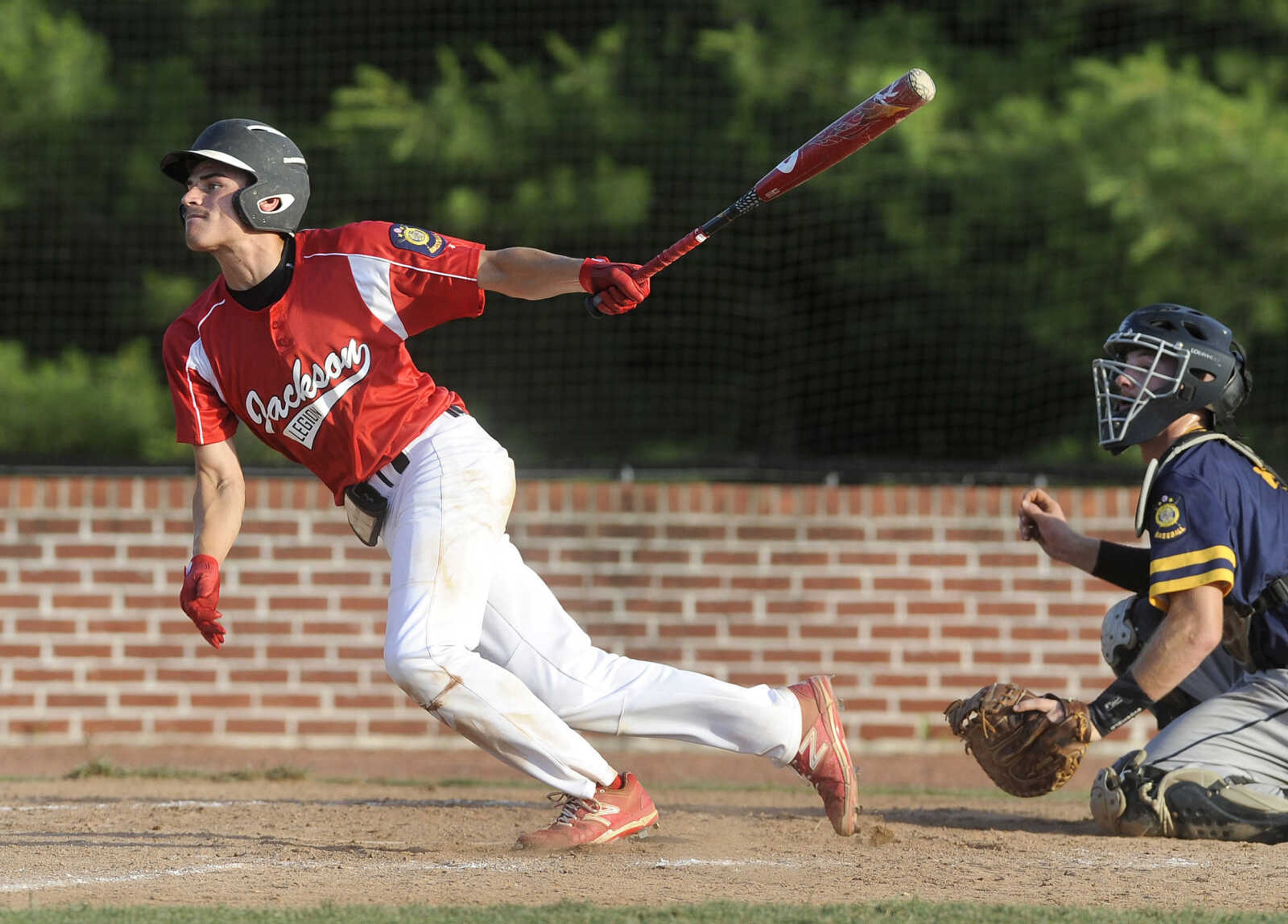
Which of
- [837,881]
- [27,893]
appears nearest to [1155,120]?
[837,881]

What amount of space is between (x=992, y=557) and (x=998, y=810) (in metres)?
2.20

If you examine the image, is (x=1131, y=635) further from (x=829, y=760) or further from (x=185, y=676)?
(x=185, y=676)

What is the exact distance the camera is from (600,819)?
13.9 feet

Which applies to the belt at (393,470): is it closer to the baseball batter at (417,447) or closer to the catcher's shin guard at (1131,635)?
the baseball batter at (417,447)

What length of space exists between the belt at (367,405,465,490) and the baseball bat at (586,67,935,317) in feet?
2.06

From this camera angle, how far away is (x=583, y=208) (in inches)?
388

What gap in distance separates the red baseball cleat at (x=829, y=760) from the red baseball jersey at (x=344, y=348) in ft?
4.46

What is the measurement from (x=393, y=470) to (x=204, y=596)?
2.03 ft

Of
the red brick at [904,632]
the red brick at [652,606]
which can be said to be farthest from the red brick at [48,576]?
the red brick at [904,632]

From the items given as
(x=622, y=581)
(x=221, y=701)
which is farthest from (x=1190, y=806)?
(x=221, y=701)

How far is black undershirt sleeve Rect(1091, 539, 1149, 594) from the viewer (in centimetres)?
501

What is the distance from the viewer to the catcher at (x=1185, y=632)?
173 inches

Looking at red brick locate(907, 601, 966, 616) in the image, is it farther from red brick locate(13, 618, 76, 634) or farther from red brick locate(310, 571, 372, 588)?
red brick locate(13, 618, 76, 634)

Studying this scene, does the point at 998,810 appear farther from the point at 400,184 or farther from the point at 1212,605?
the point at 400,184
